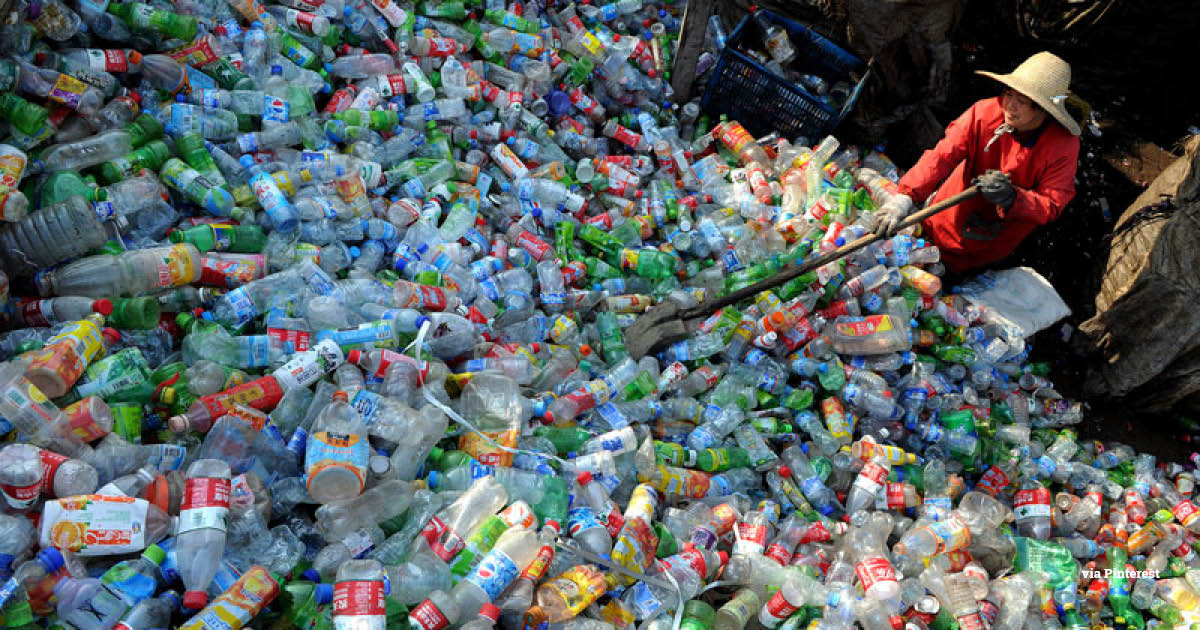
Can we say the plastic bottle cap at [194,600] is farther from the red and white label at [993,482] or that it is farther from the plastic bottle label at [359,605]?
the red and white label at [993,482]

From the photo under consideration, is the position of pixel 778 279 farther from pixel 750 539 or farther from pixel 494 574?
pixel 494 574

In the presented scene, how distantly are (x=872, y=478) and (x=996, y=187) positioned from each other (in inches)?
71.0

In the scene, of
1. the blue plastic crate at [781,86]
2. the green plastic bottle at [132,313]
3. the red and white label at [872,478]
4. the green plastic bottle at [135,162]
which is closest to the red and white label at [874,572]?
the red and white label at [872,478]

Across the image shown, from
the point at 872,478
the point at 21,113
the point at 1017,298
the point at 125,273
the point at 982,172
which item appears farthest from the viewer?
the point at 1017,298

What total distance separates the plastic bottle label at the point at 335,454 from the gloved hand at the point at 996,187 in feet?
11.7

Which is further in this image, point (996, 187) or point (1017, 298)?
point (1017, 298)

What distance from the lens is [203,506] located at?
2523mm

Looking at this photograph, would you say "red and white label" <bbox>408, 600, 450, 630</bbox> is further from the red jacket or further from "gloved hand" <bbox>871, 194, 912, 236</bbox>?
the red jacket

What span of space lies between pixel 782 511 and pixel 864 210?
254 centimetres

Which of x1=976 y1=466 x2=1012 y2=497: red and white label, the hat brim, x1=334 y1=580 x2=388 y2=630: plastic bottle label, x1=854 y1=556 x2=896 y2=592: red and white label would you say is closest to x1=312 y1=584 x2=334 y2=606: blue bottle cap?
x1=334 y1=580 x2=388 y2=630: plastic bottle label

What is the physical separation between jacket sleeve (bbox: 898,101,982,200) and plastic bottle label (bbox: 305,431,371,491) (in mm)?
3798

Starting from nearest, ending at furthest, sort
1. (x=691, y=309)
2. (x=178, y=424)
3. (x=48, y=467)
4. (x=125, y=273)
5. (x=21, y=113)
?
(x=48, y=467) → (x=178, y=424) → (x=125, y=273) → (x=21, y=113) → (x=691, y=309)

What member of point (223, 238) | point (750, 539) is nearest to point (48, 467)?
point (223, 238)

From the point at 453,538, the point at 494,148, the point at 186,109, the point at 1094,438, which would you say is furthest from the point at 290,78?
the point at 1094,438
